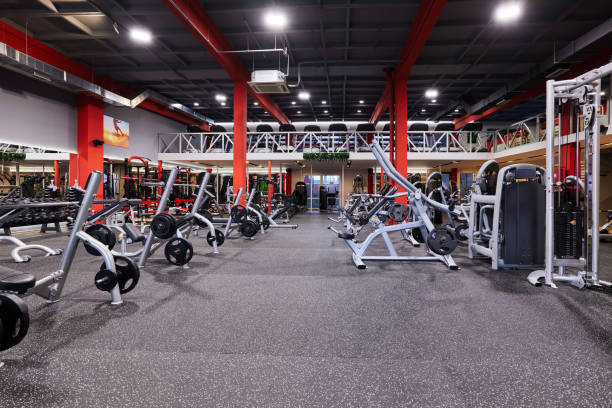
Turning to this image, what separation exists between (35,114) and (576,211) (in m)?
9.94

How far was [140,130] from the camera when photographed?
35.7 ft

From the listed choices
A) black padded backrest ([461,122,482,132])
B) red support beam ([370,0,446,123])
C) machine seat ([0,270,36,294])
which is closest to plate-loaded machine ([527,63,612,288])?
red support beam ([370,0,446,123])

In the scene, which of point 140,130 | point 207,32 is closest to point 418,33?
point 207,32

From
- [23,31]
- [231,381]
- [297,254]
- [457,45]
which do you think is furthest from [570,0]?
[23,31]

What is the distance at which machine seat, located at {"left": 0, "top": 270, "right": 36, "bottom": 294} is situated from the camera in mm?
1312

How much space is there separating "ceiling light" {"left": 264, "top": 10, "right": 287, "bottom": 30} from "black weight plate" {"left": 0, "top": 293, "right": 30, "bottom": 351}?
578 cm

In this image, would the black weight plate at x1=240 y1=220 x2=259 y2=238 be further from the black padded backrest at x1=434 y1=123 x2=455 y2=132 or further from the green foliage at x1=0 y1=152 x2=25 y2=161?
the black padded backrest at x1=434 y1=123 x2=455 y2=132

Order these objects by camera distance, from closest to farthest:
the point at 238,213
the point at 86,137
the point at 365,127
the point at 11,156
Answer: the point at 238,213 → the point at 11,156 → the point at 86,137 → the point at 365,127

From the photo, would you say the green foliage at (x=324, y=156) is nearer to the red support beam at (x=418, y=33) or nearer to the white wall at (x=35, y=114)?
the red support beam at (x=418, y=33)

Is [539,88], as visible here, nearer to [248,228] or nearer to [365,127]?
[365,127]

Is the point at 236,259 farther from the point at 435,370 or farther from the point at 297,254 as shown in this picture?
the point at 435,370

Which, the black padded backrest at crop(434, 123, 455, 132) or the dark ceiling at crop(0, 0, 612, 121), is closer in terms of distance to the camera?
the dark ceiling at crop(0, 0, 612, 121)

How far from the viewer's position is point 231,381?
51.5 inches

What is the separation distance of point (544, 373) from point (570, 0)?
21.9 ft
